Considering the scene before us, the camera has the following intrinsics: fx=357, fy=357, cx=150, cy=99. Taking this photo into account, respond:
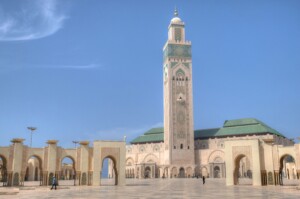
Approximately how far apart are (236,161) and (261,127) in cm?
3925

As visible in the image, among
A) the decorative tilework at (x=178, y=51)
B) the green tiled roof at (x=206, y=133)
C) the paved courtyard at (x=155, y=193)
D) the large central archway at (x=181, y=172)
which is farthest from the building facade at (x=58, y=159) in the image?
the green tiled roof at (x=206, y=133)

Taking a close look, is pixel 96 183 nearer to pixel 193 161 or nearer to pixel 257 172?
pixel 257 172

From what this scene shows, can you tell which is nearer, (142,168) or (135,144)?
(142,168)

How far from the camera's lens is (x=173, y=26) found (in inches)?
2862

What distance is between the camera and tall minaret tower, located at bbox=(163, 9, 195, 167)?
6688 centimetres

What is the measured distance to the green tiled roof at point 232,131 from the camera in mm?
67312

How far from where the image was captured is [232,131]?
70.1m

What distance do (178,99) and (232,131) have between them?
12.5 meters

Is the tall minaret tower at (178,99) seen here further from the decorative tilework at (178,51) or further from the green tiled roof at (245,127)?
the green tiled roof at (245,127)

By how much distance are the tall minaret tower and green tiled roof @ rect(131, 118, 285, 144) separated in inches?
235

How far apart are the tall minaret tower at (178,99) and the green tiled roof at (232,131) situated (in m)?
5.97

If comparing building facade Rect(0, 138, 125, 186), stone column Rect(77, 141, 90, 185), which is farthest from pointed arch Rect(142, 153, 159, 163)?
stone column Rect(77, 141, 90, 185)

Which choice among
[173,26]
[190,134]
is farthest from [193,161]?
[173,26]

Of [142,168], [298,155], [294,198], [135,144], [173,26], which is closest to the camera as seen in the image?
[294,198]
